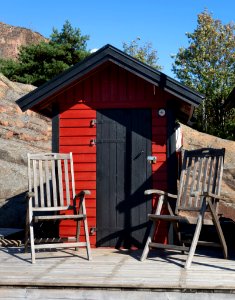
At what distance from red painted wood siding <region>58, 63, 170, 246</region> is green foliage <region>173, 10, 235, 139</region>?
20.7 m

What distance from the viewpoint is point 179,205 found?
6727 mm

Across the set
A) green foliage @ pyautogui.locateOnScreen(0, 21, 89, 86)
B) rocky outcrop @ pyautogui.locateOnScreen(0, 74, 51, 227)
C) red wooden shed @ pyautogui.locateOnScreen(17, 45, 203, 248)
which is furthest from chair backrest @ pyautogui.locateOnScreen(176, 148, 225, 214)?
green foliage @ pyautogui.locateOnScreen(0, 21, 89, 86)

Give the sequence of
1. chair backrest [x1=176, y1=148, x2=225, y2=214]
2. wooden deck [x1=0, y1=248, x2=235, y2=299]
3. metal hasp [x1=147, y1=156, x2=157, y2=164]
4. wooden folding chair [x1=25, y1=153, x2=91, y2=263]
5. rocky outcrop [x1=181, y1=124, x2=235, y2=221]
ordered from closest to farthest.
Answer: wooden deck [x1=0, y1=248, x2=235, y2=299] → wooden folding chair [x1=25, y1=153, x2=91, y2=263] → chair backrest [x1=176, y1=148, x2=225, y2=214] → metal hasp [x1=147, y1=156, x2=157, y2=164] → rocky outcrop [x1=181, y1=124, x2=235, y2=221]

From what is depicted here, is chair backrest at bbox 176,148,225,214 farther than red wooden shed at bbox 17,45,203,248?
No

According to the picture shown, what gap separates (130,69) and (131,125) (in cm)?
88

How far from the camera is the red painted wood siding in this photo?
7297 mm

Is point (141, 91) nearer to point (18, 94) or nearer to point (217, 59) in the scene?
point (18, 94)

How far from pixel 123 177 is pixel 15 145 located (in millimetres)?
7755

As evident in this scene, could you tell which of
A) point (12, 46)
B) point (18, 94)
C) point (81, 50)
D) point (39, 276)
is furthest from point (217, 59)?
point (39, 276)

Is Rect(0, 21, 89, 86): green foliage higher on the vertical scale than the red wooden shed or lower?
higher

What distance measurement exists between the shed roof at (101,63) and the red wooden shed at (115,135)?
2 centimetres

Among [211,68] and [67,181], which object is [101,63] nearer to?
[67,181]

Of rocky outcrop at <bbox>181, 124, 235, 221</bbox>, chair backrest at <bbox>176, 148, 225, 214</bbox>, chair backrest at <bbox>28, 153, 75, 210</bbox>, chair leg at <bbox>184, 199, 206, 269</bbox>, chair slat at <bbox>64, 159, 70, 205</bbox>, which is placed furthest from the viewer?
rocky outcrop at <bbox>181, 124, 235, 221</bbox>

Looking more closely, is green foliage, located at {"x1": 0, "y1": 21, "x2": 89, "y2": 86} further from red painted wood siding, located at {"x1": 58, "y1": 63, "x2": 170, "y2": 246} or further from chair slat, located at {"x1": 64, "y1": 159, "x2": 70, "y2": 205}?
chair slat, located at {"x1": 64, "y1": 159, "x2": 70, "y2": 205}
